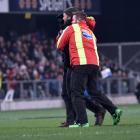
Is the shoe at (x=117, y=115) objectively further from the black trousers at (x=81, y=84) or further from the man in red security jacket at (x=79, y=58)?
the man in red security jacket at (x=79, y=58)

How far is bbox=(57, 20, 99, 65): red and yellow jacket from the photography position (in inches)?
578

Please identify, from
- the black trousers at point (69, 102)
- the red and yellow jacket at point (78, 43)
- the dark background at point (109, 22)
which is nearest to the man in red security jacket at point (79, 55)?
the red and yellow jacket at point (78, 43)

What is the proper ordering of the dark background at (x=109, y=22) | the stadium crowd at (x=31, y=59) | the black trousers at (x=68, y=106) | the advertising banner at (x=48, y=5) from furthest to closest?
the dark background at (x=109, y=22) → the stadium crowd at (x=31, y=59) → the advertising banner at (x=48, y=5) → the black trousers at (x=68, y=106)

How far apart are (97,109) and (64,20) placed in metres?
1.78

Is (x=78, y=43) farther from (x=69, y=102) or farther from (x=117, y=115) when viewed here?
(x=117, y=115)

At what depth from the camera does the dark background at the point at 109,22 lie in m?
40.7

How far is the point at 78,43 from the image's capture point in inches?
A: 578

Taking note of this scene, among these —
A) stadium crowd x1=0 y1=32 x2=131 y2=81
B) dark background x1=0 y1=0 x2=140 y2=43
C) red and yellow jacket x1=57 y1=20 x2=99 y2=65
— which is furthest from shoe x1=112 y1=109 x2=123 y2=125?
dark background x1=0 y1=0 x2=140 y2=43

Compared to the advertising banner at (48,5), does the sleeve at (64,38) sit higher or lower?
higher

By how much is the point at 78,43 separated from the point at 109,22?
2698 centimetres

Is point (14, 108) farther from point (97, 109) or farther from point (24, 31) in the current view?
point (97, 109)

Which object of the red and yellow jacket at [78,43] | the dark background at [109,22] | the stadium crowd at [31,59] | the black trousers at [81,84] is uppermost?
the red and yellow jacket at [78,43]

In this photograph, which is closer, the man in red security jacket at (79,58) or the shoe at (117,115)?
the man in red security jacket at (79,58)

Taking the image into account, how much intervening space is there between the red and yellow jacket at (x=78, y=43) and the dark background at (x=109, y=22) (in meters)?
25.7
